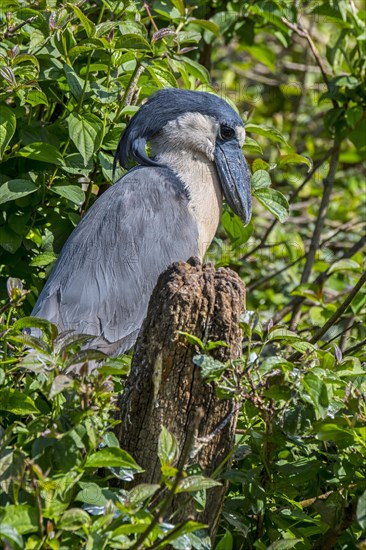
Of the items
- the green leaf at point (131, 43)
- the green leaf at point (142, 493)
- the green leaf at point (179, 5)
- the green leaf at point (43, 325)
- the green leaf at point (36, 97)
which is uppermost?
the green leaf at point (179, 5)

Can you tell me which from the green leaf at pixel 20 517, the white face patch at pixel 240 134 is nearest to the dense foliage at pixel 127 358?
the green leaf at pixel 20 517

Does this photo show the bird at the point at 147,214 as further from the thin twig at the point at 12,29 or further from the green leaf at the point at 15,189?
the thin twig at the point at 12,29

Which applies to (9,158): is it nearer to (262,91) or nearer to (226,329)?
(226,329)

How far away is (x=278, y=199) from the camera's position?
12.7 feet

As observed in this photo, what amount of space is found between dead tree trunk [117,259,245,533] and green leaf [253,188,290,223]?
1.28 metres

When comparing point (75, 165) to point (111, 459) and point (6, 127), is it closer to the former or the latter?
point (6, 127)

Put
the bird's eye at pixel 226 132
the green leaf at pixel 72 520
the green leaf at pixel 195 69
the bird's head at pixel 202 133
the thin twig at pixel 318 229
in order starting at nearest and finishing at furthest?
the green leaf at pixel 72 520, the green leaf at pixel 195 69, the bird's head at pixel 202 133, the bird's eye at pixel 226 132, the thin twig at pixel 318 229

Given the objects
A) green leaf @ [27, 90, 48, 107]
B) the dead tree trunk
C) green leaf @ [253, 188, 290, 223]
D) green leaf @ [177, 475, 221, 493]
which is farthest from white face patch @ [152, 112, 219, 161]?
green leaf @ [177, 475, 221, 493]

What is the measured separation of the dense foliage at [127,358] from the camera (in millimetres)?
2209

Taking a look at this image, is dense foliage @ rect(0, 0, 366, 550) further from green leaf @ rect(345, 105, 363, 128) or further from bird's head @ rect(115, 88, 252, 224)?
bird's head @ rect(115, 88, 252, 224)

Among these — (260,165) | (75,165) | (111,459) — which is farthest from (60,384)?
(260,165)

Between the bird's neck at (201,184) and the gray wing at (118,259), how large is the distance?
0.23m

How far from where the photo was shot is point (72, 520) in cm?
208

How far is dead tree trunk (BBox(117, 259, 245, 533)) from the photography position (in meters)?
2.55
